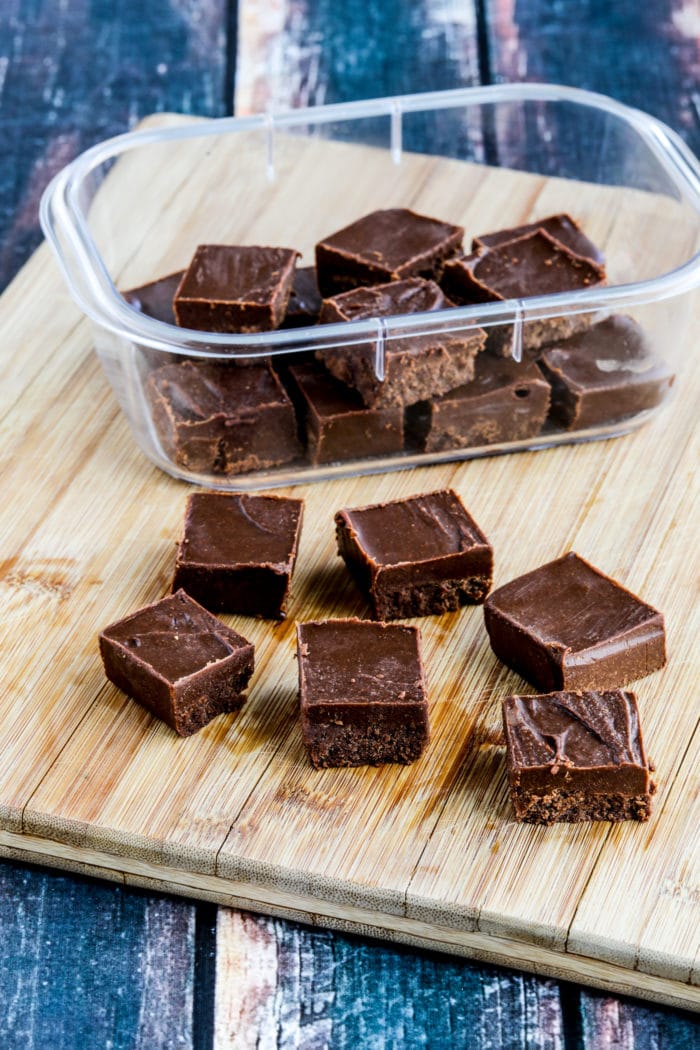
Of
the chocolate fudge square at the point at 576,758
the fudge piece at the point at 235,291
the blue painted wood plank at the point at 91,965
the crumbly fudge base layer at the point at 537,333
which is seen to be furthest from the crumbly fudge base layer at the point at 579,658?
the fudge piece at the point at 235,291

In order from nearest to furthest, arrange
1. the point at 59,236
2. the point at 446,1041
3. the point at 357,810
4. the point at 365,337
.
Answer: the point at 446,1041 → the point at 357,810 → the point at 365,337 → the point at 59,236

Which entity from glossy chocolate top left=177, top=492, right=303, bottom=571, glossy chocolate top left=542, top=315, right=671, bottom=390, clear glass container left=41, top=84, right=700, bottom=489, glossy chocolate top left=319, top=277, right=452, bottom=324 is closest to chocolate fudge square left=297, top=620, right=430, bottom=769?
glossy chocolate top left=177, top=492, right=303, bottom=571

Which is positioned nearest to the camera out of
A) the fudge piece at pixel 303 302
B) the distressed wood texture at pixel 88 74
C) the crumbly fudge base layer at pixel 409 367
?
the crumbly fudge base layer at pixel 409 367

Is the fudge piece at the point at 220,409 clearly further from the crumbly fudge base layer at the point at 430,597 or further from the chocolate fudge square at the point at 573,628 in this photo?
the chocolate fudge square at the point at 573,628

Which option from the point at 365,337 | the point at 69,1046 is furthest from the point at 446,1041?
the point at 365,337

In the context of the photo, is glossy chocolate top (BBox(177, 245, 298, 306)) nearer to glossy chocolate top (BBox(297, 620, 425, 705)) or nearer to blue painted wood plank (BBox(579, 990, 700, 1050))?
glossy chocolate top (BBox(297, 620, 425, 705))

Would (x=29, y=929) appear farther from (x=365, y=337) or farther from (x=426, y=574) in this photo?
(x=365, y=337)
